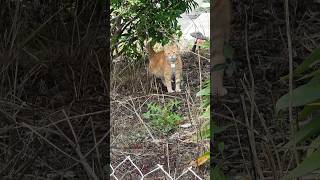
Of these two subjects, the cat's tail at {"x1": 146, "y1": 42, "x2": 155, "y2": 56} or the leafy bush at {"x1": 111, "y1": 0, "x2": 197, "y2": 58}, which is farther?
the cat's tail at {"x1": 146, "y1": 42, "x2": 155, "y2": 56}

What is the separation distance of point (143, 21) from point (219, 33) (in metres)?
0.62

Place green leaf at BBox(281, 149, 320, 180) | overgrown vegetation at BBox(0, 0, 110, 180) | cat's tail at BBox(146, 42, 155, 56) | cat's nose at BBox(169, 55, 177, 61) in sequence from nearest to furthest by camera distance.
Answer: green leaf at BBox(281, 149, 320, 180) < overgrown vegetation at BBox(0, 0, 110, 180) < cat's tail at BBox(146, 42, 155, 56) < cat's nose at BBox(169, 55, 177, 61)

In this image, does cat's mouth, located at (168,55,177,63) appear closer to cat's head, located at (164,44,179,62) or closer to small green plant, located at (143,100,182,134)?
cat's head, located at (164,44,179,62)

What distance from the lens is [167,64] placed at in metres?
1.81

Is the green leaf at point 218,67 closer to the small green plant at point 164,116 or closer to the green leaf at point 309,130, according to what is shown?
the green leaf at point 309,130

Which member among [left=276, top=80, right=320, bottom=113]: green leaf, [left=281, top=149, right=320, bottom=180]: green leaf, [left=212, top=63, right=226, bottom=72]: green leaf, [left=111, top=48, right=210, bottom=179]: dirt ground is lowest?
[left=111, top=48, right=210, bottom=179]: dirt ground

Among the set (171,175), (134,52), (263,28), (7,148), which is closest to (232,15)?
(263,28)

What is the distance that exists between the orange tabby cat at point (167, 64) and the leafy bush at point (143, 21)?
11 cm

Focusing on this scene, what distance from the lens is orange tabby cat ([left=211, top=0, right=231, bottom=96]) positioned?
0.84 m

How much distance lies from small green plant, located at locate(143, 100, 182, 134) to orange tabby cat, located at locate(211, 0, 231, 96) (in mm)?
538

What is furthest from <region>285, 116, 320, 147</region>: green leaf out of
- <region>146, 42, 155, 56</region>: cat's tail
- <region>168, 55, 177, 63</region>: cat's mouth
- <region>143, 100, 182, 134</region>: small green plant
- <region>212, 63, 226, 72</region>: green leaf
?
<region>168, 55, 177, 63</region>: cat's mouth

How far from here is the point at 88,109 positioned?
0.89 m

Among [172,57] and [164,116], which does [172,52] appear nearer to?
[172,57]

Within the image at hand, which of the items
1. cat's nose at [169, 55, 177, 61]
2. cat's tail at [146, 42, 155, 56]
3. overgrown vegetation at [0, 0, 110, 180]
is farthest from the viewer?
cat's nose at [169, 55, 177, 61]
